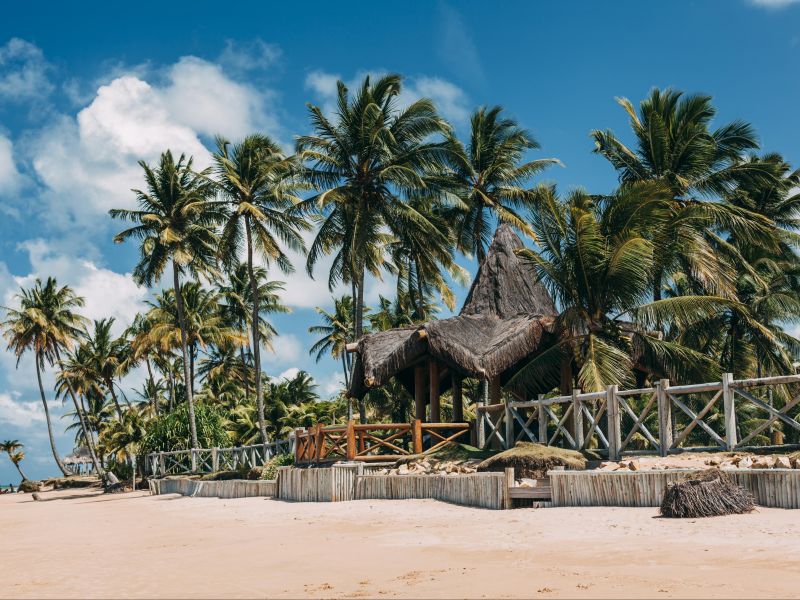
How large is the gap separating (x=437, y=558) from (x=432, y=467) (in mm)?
7920

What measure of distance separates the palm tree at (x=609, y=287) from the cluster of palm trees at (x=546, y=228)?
0.11 feet

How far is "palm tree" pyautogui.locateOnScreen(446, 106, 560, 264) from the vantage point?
1208 inches

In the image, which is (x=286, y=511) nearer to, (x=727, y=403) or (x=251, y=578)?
(x=251, y=578)

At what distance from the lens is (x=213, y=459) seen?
33.6m

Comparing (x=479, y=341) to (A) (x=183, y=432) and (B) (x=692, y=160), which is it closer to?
(B) (x=692, y=160)

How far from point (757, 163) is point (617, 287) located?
12950mm

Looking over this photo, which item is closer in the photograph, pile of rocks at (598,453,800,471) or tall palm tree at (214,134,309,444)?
pile of rocks at (598,453,800,471)

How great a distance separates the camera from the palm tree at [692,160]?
981 inches

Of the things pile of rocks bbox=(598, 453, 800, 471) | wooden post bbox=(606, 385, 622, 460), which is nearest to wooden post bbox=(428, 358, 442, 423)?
wooden post bbox=(606, 385, 622, 460)

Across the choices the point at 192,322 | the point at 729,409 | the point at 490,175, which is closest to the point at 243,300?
the point at 192,322

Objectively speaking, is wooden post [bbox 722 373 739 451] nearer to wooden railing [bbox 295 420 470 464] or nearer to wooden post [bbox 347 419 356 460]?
wooden railing [bbox 295 420 470 464]

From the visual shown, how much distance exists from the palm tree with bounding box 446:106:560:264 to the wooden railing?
38.3 ft

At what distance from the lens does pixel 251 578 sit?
9375 mm

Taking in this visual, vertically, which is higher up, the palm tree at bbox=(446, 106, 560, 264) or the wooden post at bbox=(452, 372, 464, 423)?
the palm tree at bbox=(446, 106, 560, 264)
